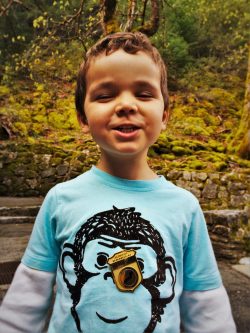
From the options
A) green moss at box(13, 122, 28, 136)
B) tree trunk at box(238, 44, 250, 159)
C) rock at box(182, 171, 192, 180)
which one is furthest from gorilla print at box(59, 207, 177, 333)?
green moss at box(13, 122, 28, 136)

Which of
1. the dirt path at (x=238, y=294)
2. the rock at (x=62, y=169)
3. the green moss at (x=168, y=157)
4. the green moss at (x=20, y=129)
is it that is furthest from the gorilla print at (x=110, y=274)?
the green moss at (x=20, y=129)

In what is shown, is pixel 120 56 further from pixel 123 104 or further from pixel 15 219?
pixel 15 219

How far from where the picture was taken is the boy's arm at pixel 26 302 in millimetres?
1240

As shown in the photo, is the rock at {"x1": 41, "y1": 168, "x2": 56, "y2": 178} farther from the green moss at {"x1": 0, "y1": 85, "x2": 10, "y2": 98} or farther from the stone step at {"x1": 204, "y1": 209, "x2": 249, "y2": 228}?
the green moss at {"x1": 0, "y1": 85, "x2": 10, "y2": 98}

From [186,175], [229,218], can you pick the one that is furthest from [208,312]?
[186,175]

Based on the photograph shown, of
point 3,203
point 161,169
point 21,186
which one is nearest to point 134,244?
point 161,169

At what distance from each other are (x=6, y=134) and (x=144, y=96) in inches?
376

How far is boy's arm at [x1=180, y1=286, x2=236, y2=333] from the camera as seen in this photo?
1257 millimetres

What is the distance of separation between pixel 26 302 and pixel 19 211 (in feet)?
A: 20.2

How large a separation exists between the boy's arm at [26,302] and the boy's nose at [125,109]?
1.89ft

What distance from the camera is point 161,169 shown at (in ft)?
25.0

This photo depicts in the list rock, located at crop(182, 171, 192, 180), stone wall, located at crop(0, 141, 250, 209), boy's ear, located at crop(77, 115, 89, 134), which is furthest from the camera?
stone wall, located at crop(0, 141, 250, 209)

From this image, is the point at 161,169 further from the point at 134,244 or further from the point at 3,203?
the point at 134,244

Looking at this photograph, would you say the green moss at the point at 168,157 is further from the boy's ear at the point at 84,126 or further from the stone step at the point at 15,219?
the boy's ear at the point at 84,126
